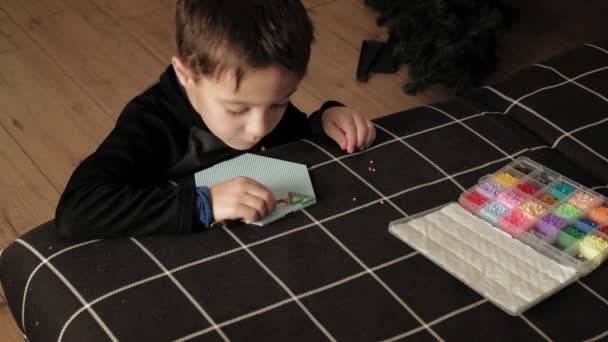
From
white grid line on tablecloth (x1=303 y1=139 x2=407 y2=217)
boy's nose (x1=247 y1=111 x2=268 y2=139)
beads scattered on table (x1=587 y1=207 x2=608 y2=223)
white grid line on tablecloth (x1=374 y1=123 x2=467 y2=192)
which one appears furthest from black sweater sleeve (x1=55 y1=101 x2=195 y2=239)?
beads scattered on table (x1=587 y1=207 x2=608 y2=223)

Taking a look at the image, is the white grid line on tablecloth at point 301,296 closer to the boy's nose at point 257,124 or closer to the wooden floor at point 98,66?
the boy's nose at point 257,124

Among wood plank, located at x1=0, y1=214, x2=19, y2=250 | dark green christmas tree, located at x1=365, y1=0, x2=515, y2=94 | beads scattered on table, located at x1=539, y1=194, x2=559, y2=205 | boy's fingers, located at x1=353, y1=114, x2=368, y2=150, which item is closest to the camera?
beads scattered on table, located at x1=539, y1=194, x2=559, y2=205

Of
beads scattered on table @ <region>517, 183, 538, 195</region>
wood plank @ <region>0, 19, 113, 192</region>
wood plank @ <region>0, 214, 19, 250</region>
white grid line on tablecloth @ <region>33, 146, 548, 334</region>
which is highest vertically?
beads scattered on table @ <region>517, 183, 538, 195</region>

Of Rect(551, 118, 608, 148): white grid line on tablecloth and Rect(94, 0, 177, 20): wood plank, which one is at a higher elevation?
Rect(551, 118, 608, 148): white grid line on tablecloth

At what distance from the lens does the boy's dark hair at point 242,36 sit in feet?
3.26

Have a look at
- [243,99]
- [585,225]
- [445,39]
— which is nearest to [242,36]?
[243,99]

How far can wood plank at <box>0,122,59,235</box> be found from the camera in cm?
162

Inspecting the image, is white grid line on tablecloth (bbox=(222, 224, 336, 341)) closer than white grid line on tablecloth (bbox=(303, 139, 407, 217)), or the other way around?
white grid line on tablecloth (bbox=(222, 224, 336, 341))

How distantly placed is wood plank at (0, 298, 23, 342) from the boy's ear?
62 cm

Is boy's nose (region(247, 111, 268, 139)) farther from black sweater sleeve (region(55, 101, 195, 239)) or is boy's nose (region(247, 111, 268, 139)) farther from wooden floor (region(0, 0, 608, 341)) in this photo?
wooden floor (region(0, 0, 608, 341))

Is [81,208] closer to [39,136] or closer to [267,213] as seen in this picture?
[267,213]

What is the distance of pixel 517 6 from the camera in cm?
249

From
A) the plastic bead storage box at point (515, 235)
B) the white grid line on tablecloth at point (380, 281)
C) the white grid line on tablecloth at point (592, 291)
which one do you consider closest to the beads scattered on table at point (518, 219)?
the plastic bead storage box at point (515, 235)

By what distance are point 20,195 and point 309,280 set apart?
0.96 meters
